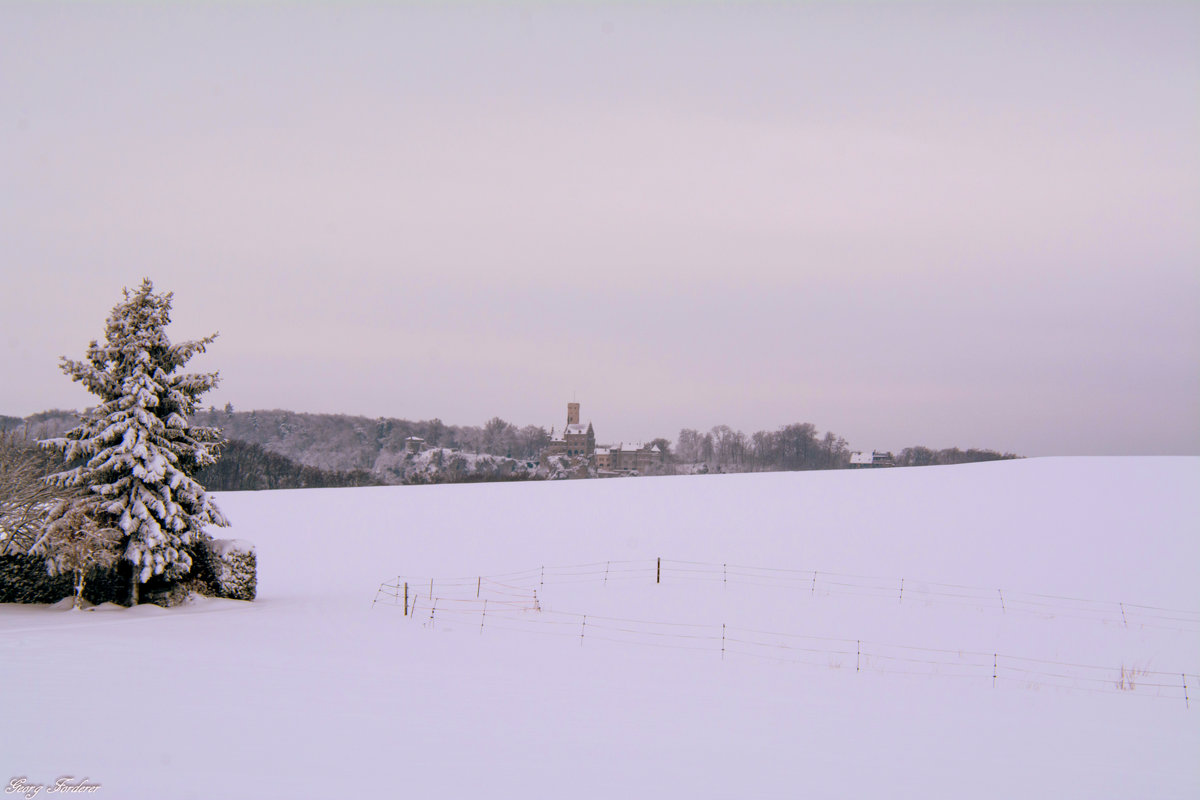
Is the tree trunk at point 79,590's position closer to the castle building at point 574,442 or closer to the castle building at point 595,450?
the castle building at point 595,450

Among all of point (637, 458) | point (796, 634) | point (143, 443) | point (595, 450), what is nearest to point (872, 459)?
point (637, 458)

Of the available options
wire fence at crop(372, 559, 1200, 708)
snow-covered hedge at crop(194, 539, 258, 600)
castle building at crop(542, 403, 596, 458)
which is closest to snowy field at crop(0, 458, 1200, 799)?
wire fence at crop(372, 559, 1200, 708)

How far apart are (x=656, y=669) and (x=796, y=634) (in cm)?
683

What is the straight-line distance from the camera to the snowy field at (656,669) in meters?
9.15

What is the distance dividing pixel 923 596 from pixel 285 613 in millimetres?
19061

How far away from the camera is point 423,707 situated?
11.4 meters

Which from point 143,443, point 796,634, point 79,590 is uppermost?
point 143,443

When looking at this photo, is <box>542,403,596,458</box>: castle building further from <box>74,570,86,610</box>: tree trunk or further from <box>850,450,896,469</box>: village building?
<box>74,570,86,610</box>: tree trunk

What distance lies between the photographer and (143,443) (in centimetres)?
1875

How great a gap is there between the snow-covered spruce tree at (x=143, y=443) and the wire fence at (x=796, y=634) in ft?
18.5

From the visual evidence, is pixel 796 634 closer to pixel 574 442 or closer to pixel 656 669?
pixel 656 669

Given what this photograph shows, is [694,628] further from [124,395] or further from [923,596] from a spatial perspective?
[124,395]

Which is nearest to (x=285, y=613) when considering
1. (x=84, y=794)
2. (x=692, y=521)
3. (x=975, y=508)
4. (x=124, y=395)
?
(x=124, y=395)

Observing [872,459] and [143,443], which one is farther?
[872,459]
